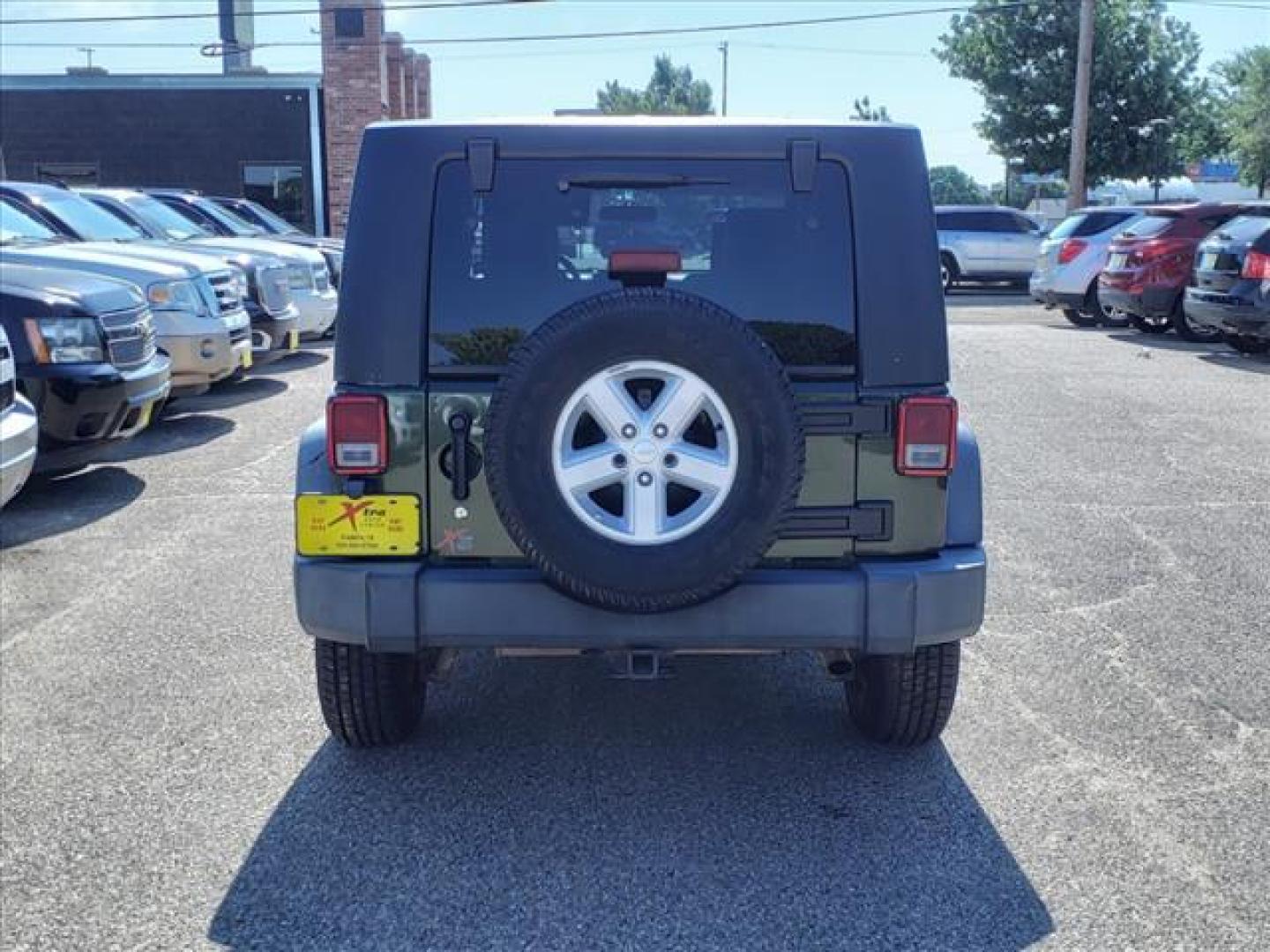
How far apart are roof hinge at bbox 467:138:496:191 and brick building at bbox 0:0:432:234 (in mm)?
26022

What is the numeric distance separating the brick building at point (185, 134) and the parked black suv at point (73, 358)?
21.1 meters

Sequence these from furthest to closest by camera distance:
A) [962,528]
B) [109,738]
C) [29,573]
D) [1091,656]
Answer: [29,573], [1091,656], [109,738], [962,528]

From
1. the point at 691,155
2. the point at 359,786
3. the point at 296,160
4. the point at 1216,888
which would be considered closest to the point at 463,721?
the point at 359,786

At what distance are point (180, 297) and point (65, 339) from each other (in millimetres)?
2813

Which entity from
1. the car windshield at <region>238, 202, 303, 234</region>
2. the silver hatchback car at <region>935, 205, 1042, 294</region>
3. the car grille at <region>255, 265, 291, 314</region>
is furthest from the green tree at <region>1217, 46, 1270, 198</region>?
the car grille at <region>255, 265, 291, 314</region>

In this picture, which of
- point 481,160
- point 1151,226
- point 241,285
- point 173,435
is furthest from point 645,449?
point 1151,226

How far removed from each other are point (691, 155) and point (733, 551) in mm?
1123

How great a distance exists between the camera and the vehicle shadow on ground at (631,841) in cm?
347

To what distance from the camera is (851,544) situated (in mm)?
3982

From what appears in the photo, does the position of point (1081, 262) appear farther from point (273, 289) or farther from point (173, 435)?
point (173, 435)

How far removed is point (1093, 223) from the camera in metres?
20.2

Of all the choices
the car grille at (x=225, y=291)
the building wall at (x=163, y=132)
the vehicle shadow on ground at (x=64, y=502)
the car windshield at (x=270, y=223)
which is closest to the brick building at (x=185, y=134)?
the building wall at (x=163, y=132)

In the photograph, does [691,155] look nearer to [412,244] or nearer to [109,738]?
[412,244]

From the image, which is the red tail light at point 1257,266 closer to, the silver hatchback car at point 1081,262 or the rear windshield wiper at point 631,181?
the silver hatchback car at point 1081,262
